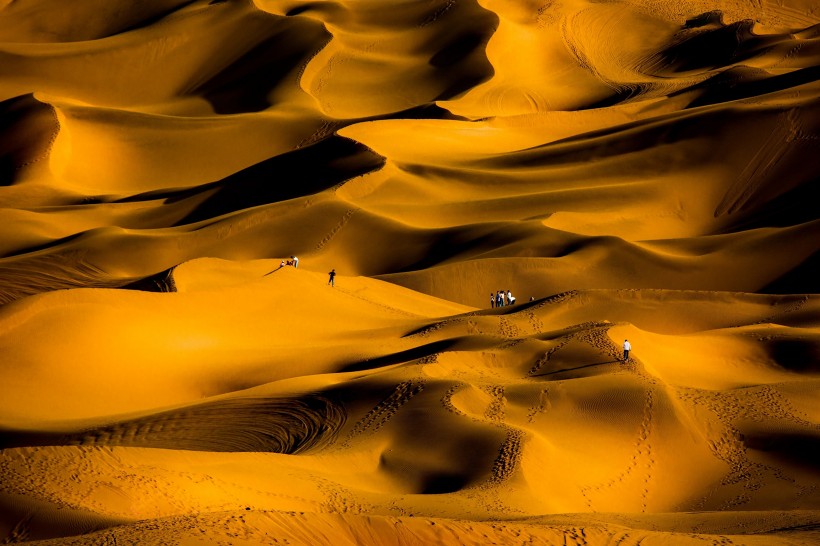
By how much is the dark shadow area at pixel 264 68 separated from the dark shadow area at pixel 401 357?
26.9m

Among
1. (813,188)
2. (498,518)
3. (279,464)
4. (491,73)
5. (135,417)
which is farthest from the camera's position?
(491,73)

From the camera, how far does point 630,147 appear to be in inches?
1272

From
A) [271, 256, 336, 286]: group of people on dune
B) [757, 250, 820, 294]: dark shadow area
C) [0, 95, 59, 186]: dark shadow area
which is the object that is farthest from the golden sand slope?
[0, 95, 59, 186]: dark shadow area

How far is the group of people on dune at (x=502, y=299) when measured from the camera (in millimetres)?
24344

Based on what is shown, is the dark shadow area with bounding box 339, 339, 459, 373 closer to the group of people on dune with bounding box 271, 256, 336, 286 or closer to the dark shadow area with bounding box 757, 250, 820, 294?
the group of people on dune with bounding box 271, 256, 336, 286

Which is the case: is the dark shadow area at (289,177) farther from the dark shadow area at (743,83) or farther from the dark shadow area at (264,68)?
the dark shadow area at (743,83)

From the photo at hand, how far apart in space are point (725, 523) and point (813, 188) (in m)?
20.3

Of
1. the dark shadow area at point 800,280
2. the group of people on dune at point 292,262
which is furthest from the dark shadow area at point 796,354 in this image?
the group of people on dune at point 292,262

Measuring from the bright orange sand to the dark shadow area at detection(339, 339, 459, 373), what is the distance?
91mm

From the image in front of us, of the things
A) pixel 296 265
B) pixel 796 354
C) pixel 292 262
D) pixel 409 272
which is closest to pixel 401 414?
pixel 796 354

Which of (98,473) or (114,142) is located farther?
(114,142)

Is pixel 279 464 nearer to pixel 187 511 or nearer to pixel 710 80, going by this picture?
pixel 187 511

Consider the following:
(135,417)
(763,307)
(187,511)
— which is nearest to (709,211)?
Result: (763,307)

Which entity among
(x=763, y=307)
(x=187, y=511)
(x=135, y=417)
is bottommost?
(x=763, y=307)
